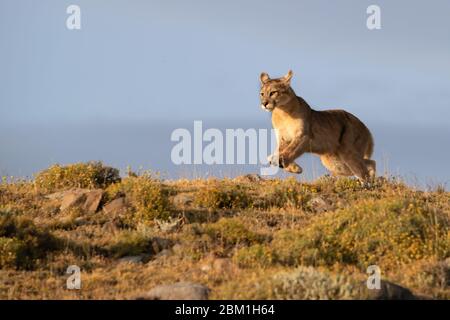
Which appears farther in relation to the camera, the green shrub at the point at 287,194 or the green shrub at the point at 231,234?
the green shrub at the point at 287,194

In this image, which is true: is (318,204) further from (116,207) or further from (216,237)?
(116,207)

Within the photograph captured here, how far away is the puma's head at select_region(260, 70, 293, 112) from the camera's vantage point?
18469 mm

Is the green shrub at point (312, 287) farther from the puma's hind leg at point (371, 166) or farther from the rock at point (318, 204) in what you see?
the puma's hind leg at point (371, 166)

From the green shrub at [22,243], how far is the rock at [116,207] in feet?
6.89

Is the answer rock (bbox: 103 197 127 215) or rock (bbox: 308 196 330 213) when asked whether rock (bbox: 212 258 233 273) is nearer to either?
rock (bbox: 103 197 127 215)

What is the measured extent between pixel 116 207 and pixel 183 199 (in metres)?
1.67

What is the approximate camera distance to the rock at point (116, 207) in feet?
54.3

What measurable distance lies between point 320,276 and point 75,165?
407 inches

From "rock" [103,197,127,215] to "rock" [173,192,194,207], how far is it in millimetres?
1204

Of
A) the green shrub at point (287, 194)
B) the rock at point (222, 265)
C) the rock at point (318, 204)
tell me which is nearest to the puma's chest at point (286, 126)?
the green shrub at point (287, 194)

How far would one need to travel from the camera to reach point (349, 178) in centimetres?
1977

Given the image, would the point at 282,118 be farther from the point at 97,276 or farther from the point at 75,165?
the point at 97,276

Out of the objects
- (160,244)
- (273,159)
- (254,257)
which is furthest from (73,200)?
(254,257)
